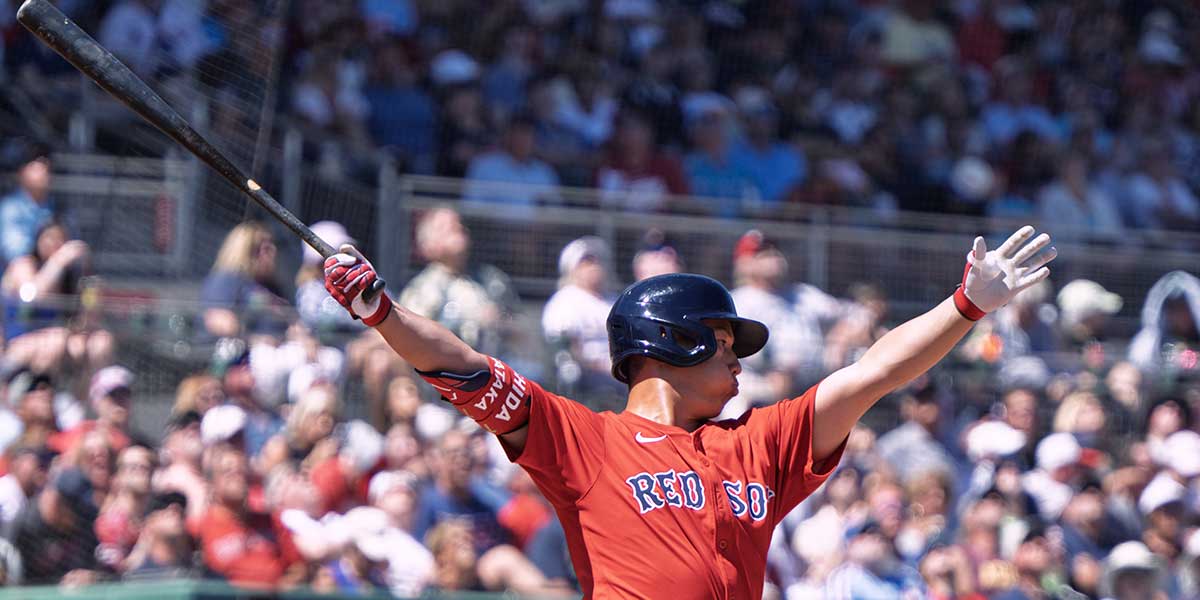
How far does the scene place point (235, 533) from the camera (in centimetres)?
729

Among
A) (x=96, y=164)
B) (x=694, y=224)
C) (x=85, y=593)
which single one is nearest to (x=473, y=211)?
(x=694, y=224)

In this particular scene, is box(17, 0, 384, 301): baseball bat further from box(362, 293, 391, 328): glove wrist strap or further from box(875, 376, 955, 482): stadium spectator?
box(875, 376, 955, 482): stadium spectator

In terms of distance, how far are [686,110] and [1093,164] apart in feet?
11.7

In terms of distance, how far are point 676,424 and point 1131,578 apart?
4547 millimetres

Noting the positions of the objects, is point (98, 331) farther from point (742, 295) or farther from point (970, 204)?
point (970, 204)

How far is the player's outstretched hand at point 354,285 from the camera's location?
3.93 metres

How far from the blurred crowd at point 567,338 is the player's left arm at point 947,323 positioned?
11.4 feet

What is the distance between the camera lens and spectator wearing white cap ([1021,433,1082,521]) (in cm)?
886

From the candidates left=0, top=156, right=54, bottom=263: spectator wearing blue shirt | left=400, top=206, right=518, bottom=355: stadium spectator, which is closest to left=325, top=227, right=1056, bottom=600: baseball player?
left=400, top=206, right=518, bottom=355: stadium spectator

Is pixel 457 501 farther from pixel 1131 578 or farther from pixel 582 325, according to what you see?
pixel 1131 578

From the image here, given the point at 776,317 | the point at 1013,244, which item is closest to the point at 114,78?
the point at 1013,244

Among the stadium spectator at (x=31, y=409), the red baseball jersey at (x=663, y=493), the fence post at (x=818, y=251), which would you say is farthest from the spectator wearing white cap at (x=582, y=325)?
the red baseball jersey at (x=663, y=493)

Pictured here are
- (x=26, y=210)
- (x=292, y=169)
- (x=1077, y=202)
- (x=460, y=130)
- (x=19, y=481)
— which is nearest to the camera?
(x=19, y=481)

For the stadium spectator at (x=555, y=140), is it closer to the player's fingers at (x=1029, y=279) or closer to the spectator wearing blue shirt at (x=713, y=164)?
the spectator wearing blue shirt at (x=713, y=164)
